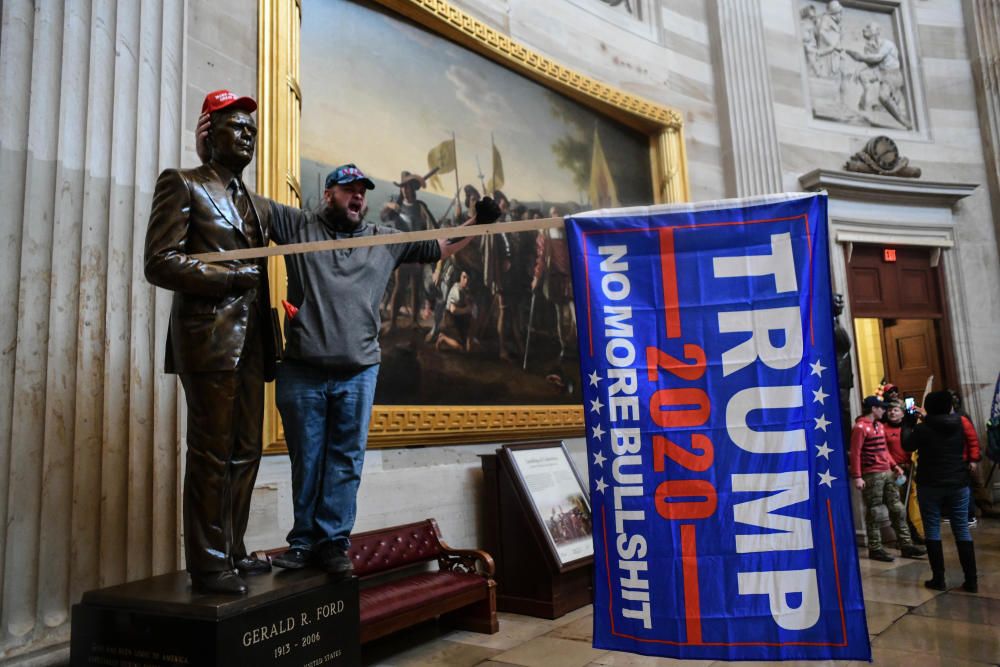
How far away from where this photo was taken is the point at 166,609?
2.48 meters

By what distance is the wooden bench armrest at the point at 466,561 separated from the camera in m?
5.12

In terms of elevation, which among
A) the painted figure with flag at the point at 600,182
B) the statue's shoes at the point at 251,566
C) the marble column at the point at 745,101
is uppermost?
the marble column at the point at 745,101

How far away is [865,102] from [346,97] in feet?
28.9

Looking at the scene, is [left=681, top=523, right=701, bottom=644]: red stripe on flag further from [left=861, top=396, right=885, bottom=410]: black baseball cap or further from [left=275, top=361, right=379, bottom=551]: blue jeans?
[left=861, top=396, right=885, bottom=410]: black baseball cap

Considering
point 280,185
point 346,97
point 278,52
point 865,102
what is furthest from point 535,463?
point 865,102

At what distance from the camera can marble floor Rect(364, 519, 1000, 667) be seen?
407 centimetres

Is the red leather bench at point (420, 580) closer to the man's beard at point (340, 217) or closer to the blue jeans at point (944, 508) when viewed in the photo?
the man's beard at point (340, 217)

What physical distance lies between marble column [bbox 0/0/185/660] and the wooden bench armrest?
80.6 inches

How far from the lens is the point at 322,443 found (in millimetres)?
3051

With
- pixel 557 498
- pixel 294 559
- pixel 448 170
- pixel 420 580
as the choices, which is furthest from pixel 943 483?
pixel 294 559

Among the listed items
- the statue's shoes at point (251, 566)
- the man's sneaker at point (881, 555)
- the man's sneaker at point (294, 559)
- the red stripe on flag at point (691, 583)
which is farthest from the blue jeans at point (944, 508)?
the statue's shoes at point (251, 566)

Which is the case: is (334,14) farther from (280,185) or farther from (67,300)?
(67,300)

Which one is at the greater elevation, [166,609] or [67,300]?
[67,300]

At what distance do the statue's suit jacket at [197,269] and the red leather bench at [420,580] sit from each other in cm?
213
